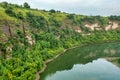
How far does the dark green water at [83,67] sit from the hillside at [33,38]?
5.31 m

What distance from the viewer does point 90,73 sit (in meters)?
89.9

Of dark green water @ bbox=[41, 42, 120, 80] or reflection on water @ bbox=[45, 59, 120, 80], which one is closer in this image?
reflection on water @ bbox=[45, 59, 120, 80]

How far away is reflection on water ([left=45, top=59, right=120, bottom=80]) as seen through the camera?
83650 millimetres

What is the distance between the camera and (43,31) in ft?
481

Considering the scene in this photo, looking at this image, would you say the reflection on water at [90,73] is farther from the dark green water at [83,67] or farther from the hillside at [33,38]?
the hillside at [33,38]

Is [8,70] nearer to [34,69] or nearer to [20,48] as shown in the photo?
[34,69]

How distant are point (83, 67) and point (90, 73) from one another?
41.5 ft

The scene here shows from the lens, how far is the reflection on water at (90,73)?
83.7 m

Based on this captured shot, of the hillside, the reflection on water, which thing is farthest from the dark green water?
the hillside

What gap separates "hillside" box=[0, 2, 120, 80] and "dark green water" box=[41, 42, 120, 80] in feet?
17.4

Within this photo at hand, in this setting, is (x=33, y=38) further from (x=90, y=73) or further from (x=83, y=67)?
(x=90, y=73)

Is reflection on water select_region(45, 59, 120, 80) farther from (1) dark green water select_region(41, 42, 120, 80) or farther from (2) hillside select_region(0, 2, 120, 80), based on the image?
(2) hillside select_region(0, 2, 120, 80)

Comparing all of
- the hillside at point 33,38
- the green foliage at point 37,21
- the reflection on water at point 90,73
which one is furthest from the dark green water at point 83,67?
the green foliage at point 37,21

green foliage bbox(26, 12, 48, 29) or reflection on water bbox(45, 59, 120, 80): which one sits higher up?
green foliage bbox(26, 12, 48, 29)
